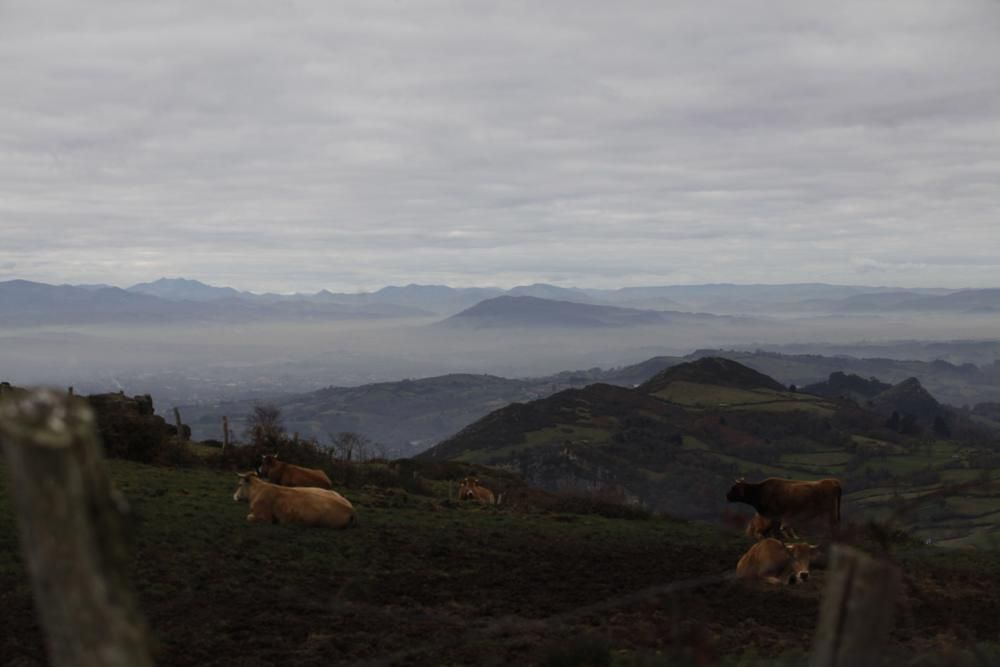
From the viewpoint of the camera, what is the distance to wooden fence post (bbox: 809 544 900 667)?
3346 millimetres

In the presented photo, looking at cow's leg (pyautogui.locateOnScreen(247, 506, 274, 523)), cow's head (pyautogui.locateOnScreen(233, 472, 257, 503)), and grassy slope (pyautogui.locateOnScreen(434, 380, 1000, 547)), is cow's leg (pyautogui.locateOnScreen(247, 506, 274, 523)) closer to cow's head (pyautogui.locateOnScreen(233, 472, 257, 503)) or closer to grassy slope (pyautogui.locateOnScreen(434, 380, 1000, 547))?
cow's head (pyautogui.locateOnScreen(233, 472, 257, 503))

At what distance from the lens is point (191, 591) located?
12.5 m

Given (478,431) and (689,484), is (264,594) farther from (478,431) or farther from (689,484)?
(478,431)

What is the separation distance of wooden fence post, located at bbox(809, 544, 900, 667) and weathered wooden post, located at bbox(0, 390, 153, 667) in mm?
2563

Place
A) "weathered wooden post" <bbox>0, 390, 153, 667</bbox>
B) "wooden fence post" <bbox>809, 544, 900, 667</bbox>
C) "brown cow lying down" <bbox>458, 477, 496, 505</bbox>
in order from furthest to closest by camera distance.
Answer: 1. "brown cow lying down" <bbox>458, 477, 496, 505</bbox>
2. "wooden fence post" <bbox>809, 544, 900, 667</bbox>
3. "weathered wooden post" <bbox>0, 390, 153, 667</bbox>

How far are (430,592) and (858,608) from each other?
11263 mm

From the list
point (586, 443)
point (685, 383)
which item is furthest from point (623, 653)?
point (685, 383)

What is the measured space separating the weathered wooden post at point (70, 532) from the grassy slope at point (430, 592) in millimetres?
2355

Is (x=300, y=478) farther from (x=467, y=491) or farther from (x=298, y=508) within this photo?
(x=467, y=491)

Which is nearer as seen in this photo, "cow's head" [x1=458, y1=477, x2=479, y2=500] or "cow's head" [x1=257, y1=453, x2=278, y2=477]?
"cow's head" [x1=257, y1=453, x2=278, y2=477]

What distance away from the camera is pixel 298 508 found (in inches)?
716

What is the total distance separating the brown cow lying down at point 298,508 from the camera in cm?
1816

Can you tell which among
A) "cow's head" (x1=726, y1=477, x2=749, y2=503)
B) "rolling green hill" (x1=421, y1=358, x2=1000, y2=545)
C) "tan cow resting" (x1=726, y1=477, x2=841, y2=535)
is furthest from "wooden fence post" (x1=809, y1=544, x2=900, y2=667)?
"rolling green hill" (x1=421, y1=358, x2=1000, y2=545)

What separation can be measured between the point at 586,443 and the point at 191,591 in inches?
4186
